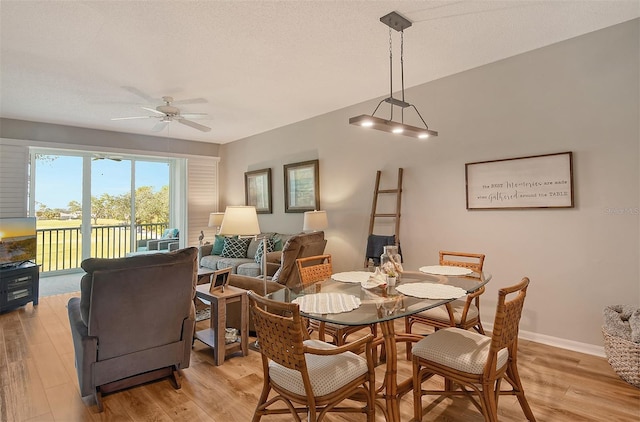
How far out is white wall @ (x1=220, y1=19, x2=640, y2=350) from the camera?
270 centimetres

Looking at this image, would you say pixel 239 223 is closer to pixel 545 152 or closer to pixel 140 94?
pixel 140 94

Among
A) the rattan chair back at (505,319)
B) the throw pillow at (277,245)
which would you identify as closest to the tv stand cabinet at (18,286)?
the throw pillow at (277,245)

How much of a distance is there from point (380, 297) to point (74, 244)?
6.72 metres

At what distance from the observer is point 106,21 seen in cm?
255

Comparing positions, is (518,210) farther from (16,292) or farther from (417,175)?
(16,292)

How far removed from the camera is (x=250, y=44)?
290 centimetres

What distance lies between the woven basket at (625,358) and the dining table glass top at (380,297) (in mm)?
1007

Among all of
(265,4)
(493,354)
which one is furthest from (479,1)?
(493,354)

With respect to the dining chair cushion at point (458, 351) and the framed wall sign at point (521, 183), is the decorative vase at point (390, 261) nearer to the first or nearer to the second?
the dining chair cushion at point (458, 351)

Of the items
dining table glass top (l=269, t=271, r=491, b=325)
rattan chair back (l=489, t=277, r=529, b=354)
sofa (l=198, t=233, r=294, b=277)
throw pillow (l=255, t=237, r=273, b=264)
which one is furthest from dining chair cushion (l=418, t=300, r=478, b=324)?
throw pillow (l=255, t=237, r=273, b=264)

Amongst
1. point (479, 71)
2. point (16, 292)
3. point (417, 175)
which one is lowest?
point (16, 292)

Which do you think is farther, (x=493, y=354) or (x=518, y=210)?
(x=518, y=210)

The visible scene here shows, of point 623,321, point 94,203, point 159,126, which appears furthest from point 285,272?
point 94,203

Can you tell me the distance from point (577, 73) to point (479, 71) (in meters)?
0.83
